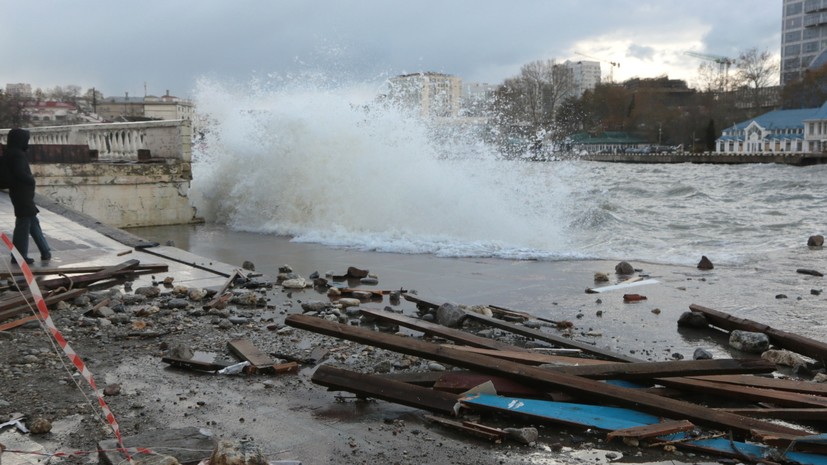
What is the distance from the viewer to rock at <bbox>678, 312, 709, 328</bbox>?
7.05 meters

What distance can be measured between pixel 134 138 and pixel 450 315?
596 inches

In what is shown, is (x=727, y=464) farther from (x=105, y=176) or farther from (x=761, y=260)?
(x=105, y=176)

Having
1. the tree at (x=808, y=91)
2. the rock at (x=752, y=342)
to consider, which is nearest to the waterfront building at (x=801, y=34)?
the tree at (x=808, y=91)

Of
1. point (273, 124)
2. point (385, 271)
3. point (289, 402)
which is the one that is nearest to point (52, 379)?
point (289, 402)

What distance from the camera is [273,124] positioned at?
18719 mm

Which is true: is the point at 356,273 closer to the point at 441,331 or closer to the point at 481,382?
the point at 441,331

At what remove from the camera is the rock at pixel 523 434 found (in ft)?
12.9

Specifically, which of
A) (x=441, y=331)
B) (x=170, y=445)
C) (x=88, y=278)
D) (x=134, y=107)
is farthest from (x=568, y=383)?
(x=134, y=107)

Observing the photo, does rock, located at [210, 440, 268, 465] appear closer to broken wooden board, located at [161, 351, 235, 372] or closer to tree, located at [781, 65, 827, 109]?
broken wooden board, located at [161, 351, 235, 372]

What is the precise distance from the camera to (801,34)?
479 feet

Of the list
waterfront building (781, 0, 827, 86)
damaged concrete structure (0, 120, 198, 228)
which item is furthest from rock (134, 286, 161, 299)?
waterfront building (781, 0, 827, 86)

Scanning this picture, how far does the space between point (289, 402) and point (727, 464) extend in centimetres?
263

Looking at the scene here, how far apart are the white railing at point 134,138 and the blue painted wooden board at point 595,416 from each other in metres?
15.0

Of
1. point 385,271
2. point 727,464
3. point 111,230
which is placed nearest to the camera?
point 727,464
